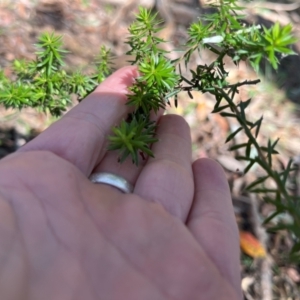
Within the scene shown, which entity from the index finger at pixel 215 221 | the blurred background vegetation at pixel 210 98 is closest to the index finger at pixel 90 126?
the index finger at pixel 215 221

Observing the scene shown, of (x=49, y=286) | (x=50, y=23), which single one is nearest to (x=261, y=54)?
(x=49, y=286)

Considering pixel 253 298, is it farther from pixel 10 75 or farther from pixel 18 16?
pixel 18 16

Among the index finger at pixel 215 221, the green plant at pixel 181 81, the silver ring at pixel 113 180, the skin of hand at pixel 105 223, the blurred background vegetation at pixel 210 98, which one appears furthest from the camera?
the blurred background vegetation at pixel 210 98

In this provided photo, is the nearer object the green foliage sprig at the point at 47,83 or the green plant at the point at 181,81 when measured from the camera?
the green plant at the point at 181,81

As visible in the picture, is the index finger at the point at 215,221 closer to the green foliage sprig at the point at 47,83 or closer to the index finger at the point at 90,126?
the index finger at the point at 90,126

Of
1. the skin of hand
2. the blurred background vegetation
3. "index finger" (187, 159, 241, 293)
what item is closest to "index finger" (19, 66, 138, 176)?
the skin of hand

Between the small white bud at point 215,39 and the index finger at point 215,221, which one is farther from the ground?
the small white bud at point 215,39

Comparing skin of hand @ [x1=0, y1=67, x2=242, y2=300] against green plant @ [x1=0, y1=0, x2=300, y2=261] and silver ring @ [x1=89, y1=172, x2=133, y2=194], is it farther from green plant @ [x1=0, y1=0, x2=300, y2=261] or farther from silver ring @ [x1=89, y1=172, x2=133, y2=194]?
green plant @ [x1=0, y1=0, x2=300, y2=261]
